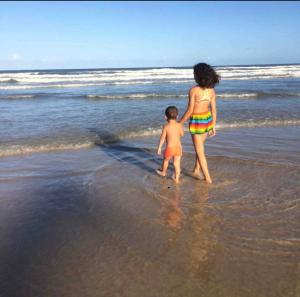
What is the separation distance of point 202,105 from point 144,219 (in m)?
2.02

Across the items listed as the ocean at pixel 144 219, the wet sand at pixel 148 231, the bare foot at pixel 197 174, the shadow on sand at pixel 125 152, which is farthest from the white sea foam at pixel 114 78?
the wet sand at pixel 148 231

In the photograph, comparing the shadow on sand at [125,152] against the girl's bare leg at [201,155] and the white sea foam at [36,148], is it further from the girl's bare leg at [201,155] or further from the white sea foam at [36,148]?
the girl's bare leg at [201,155]

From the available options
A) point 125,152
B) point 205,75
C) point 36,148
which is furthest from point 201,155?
point 36,148

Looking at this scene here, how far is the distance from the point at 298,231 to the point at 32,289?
2.65 metres

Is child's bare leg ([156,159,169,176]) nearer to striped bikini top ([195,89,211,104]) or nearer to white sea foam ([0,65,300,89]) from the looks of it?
striped bikini top ([195,89,211,104])

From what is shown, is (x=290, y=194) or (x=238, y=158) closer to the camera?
(x=290, y=194)

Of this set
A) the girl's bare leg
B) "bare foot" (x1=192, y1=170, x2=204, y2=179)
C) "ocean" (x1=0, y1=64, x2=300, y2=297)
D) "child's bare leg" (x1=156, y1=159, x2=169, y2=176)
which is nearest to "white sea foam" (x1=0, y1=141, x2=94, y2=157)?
"ocean" (x1=0, y1=64, x2=300, y2=297)

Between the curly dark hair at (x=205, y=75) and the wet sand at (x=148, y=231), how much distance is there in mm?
1476

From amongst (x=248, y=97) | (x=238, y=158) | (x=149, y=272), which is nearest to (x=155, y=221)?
(x=149, y=272)

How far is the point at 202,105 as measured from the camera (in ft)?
17.9

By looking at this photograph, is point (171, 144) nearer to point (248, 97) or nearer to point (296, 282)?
point (296, 282)

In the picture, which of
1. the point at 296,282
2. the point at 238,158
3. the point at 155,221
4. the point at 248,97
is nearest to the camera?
the point at 296,282

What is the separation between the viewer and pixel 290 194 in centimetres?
495

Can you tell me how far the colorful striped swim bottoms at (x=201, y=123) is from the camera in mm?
5523
